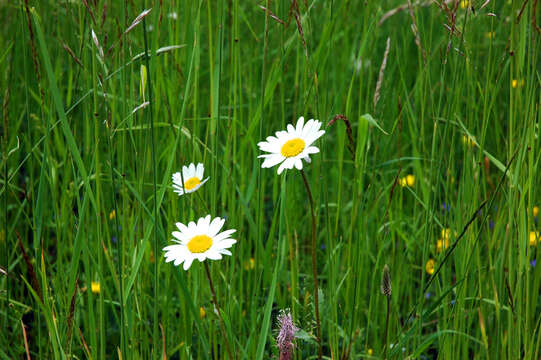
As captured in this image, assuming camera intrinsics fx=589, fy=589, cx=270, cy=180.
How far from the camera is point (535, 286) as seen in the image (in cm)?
111

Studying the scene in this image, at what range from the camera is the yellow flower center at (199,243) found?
0.94 meters

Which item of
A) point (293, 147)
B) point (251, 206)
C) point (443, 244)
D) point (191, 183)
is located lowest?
point (251, 206)

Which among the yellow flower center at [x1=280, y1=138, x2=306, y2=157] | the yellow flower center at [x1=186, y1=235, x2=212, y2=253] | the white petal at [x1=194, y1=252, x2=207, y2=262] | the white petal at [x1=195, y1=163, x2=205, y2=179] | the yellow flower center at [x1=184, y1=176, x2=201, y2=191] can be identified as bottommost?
the yellow flower center at [x1=186, y1=235, x2=212, y2=253]

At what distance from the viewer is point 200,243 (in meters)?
0.95

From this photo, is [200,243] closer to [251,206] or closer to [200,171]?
[200,171]

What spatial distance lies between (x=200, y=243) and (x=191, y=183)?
19cm

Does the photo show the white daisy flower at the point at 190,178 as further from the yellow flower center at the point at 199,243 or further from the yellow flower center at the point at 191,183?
the yellow flower center at the point at 199,243

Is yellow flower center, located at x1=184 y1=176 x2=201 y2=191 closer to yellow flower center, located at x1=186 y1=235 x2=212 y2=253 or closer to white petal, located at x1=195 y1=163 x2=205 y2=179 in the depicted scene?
white petal, located at x1=195 y1=163 x2=205 y2=179

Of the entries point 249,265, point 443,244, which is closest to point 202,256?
point 249,265

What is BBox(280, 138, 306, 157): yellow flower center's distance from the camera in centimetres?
96

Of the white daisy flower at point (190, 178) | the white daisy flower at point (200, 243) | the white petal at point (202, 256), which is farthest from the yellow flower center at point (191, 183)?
the white petal at point (202, 256)

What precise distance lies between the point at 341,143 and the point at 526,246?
1.67 ft

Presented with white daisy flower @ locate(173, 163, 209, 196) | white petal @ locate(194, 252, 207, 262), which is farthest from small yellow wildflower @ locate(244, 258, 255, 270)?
white petal @ locate(194, 252, 207, 262)

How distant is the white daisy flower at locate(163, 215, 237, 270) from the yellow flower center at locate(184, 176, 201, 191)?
0.34 ft
